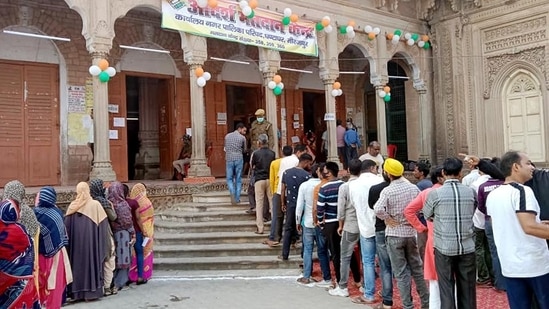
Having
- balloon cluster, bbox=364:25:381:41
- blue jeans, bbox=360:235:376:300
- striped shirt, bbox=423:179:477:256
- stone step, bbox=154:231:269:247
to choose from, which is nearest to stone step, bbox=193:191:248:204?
stone step, bbox=154:231:269:247

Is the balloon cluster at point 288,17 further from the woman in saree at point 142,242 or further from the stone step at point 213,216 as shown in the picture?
the woman in saree at point 142,242

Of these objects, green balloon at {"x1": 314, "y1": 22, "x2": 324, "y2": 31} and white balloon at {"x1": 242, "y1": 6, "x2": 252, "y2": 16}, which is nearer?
white balloon at {"x1": 242, "y1": 6, "x2": 252, "y2": 16}

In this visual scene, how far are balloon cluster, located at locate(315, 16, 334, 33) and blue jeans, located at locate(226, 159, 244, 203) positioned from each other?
15.4 ft

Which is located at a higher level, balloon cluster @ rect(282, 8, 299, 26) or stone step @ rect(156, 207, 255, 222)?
balloon cluster @ rect(282, 8, 299, 26)

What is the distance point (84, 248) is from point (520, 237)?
492cm

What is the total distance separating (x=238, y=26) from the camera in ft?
35.0

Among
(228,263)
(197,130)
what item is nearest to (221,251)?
(228,263)

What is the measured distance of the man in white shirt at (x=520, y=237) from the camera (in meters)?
3.32

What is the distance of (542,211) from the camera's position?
154 inches

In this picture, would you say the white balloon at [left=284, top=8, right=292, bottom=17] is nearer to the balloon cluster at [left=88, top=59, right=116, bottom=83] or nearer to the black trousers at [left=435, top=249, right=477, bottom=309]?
the balloon cluster at [left=88, top=59, right=116, bottom=83]

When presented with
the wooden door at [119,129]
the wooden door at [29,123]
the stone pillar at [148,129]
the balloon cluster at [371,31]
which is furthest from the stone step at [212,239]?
the balloon cluster at [371,31]

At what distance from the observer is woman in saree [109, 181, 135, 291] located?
656cm

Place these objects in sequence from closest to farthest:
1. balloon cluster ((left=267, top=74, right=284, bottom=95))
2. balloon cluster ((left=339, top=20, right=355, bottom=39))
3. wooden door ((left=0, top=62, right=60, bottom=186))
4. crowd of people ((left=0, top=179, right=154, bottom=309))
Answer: crowd of people ((left=0, top=179, right=154, bottom=309)) < wooden door ((left=0, top=62, right=60, bottom=186)) < balloon cluster ((left=267, top=74, right=284, bottom=95)) < balloon cluster ((left=339, top=20, right=355, bottom=39))

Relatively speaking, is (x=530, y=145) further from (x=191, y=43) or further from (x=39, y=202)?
(x=39, y=202)
